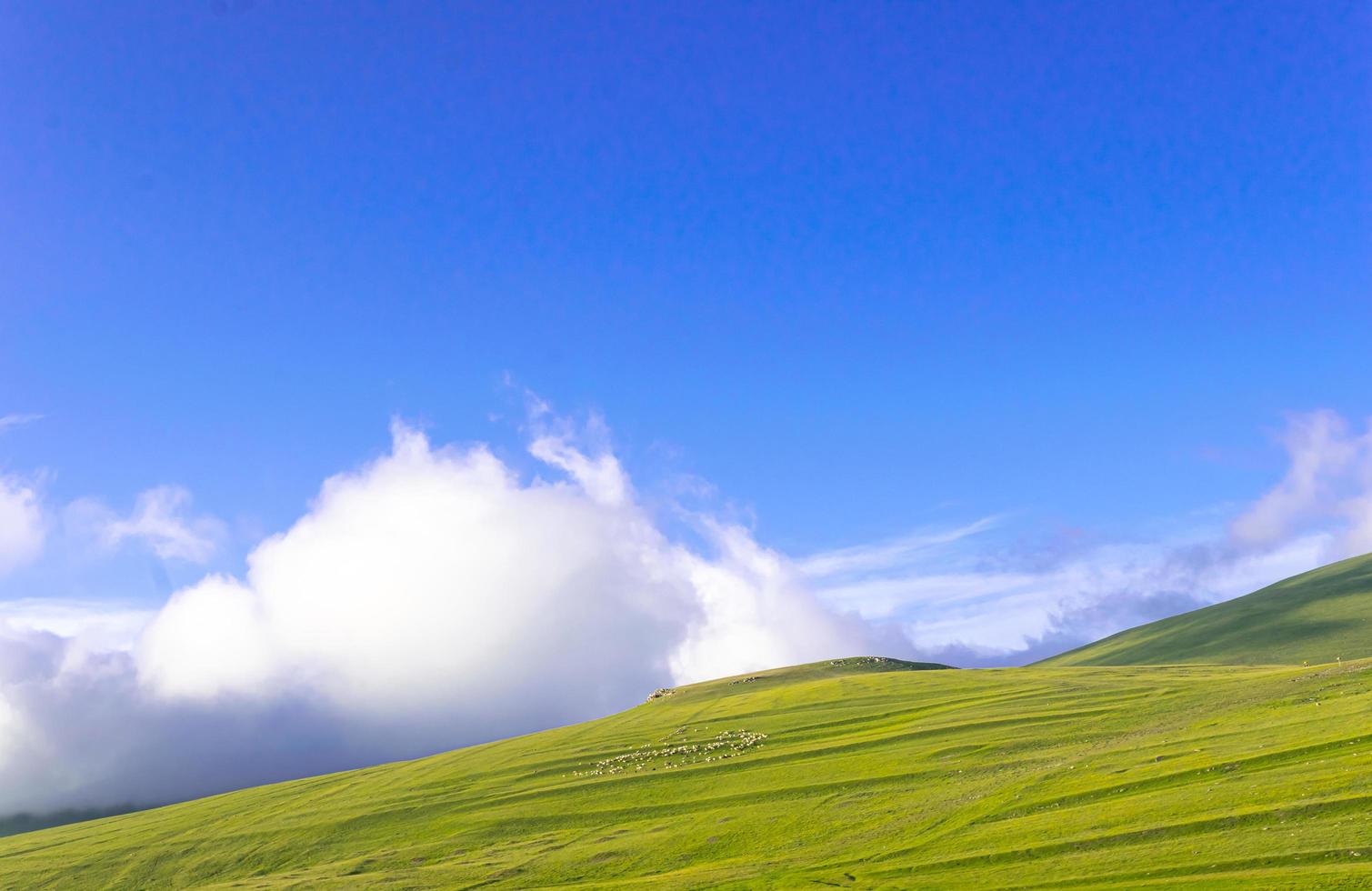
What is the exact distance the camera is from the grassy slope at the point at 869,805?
6500cm

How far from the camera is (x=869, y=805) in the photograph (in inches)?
3871

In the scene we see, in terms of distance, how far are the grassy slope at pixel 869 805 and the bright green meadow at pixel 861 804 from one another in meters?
0.39

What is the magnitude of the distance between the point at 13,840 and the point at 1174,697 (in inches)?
8599

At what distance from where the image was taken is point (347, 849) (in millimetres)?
121625

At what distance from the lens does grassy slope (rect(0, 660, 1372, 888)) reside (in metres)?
65.0

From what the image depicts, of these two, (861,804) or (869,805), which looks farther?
(861,804)

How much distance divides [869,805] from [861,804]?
4.85 feet

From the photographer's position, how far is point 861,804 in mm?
99562

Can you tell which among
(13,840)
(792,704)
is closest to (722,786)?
(792,704)

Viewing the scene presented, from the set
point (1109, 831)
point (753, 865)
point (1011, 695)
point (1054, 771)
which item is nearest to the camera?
point (1109, 831)

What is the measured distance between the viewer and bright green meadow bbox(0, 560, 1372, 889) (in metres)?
65.1

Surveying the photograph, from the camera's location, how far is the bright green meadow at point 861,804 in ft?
213

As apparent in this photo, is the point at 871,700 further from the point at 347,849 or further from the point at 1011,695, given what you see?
the point at 347,849

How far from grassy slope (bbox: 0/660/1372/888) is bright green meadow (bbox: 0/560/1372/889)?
390 millimetres
